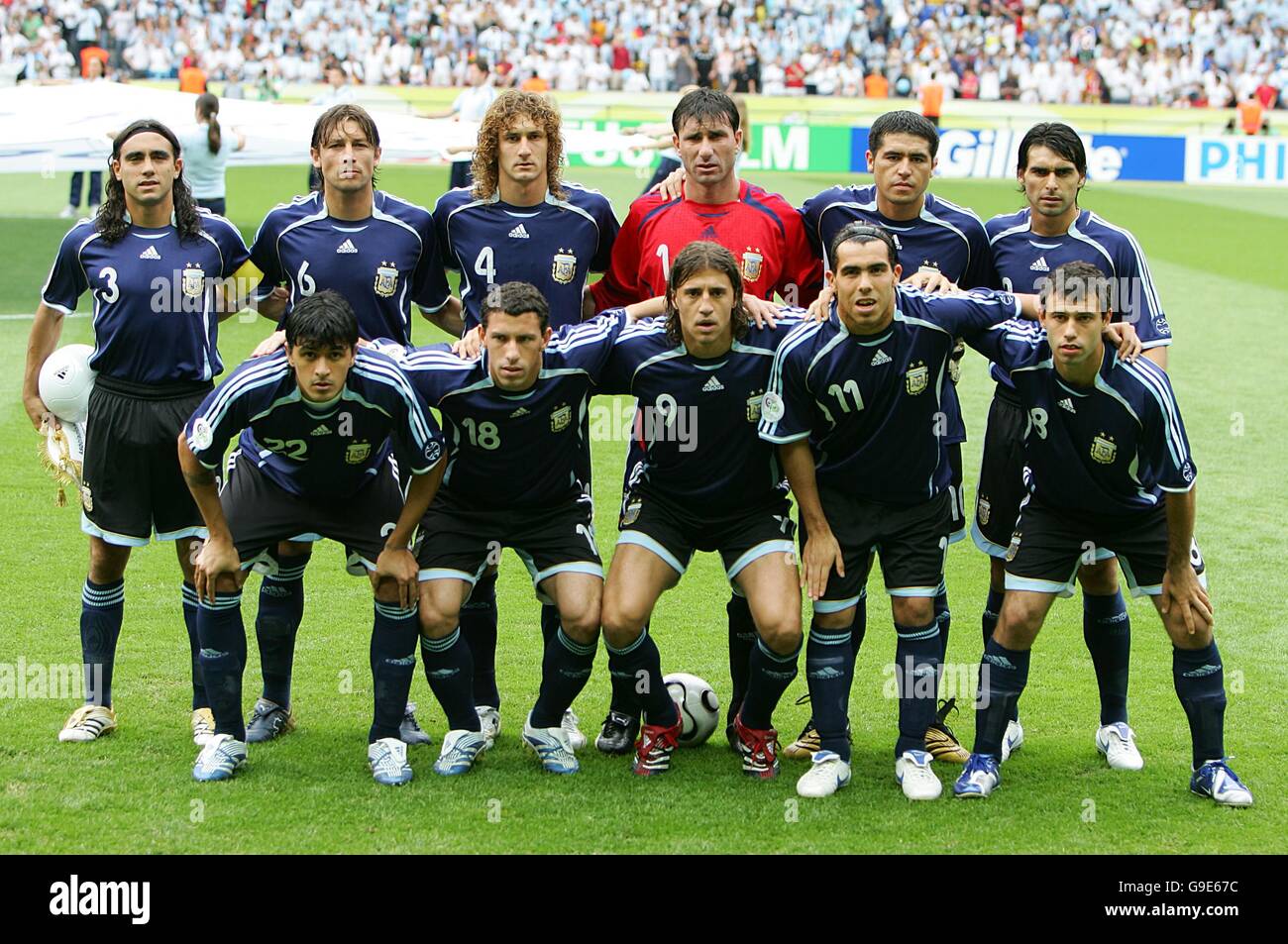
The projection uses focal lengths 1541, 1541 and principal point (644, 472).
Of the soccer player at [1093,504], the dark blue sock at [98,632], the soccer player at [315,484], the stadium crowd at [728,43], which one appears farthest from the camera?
the stadium crowd at [728,43]

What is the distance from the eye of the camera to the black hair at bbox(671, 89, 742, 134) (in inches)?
213

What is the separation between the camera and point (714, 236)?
18.4 feet

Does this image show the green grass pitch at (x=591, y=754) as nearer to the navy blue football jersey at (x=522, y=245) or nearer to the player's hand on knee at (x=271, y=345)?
the player's hand on knee at (x=271, y=345)

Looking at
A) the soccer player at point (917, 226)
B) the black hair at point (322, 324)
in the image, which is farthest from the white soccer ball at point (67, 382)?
the soccer player at point (917, 226)

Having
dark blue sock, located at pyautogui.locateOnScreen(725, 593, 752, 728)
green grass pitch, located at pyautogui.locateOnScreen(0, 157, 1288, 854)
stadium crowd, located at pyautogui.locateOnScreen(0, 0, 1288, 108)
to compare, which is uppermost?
stadium crowd, located at pyautogui.locateOnScreen(0, 0, 1288, 108)

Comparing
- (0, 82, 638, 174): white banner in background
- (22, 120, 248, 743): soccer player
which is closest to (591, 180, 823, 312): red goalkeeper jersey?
(22, 120, 248, 743): soccer player

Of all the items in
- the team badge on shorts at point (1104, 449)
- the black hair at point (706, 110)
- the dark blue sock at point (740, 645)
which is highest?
the black hair at point (706, 110)

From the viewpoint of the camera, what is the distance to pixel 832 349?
5066 millimetres

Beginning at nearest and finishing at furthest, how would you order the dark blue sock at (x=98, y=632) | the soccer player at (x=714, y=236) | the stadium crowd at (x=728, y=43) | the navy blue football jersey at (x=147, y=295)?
the navy blue football jersey at (x=147, y=295)
the soccer player at (x=714, y=236)
the dark blue sock at (x=98, y=632)
the stadium crowd at (x=728, y=43)

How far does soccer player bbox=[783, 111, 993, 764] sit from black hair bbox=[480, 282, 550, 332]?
110 centimetres

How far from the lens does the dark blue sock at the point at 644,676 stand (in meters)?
5.27

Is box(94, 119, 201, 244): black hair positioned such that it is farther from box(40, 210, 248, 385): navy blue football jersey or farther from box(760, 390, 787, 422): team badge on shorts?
box(760, 390, 787, 422): team badge on shorts

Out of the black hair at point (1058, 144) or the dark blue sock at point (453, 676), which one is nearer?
the dark blue sock at point (453, 676)
